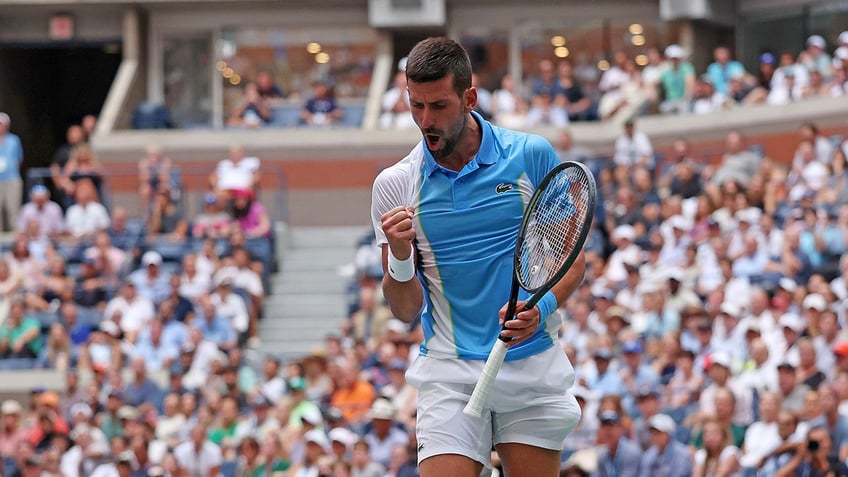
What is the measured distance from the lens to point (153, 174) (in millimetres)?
21359

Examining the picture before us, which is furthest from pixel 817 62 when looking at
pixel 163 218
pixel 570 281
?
pixel 570 281

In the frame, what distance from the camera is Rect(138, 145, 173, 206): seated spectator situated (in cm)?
2102

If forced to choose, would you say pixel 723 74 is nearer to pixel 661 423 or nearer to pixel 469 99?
pixel 661 423

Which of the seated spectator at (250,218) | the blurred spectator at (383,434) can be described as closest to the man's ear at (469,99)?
the blurred spectator at (383,434)

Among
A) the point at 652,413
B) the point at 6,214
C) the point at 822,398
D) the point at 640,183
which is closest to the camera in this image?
the point at 822,398

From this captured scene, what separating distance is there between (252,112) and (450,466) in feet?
63.0

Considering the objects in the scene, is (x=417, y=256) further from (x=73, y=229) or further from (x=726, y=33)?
(x=726, y=33)

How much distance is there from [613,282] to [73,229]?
800cm

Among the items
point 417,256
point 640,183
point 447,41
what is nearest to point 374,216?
point 417,256

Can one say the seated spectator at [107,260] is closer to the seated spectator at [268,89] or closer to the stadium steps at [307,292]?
the stadium steps at [307,292]

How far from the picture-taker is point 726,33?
25.4m

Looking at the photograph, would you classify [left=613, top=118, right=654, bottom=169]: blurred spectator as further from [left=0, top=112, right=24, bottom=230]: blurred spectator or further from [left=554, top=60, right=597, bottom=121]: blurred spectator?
[left=0, top=112, right=24, bottom=230]: blurred spectator

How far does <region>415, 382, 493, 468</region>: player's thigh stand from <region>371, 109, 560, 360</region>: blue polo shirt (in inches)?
5.7

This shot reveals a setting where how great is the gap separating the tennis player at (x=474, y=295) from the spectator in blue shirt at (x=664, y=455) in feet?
19.0
